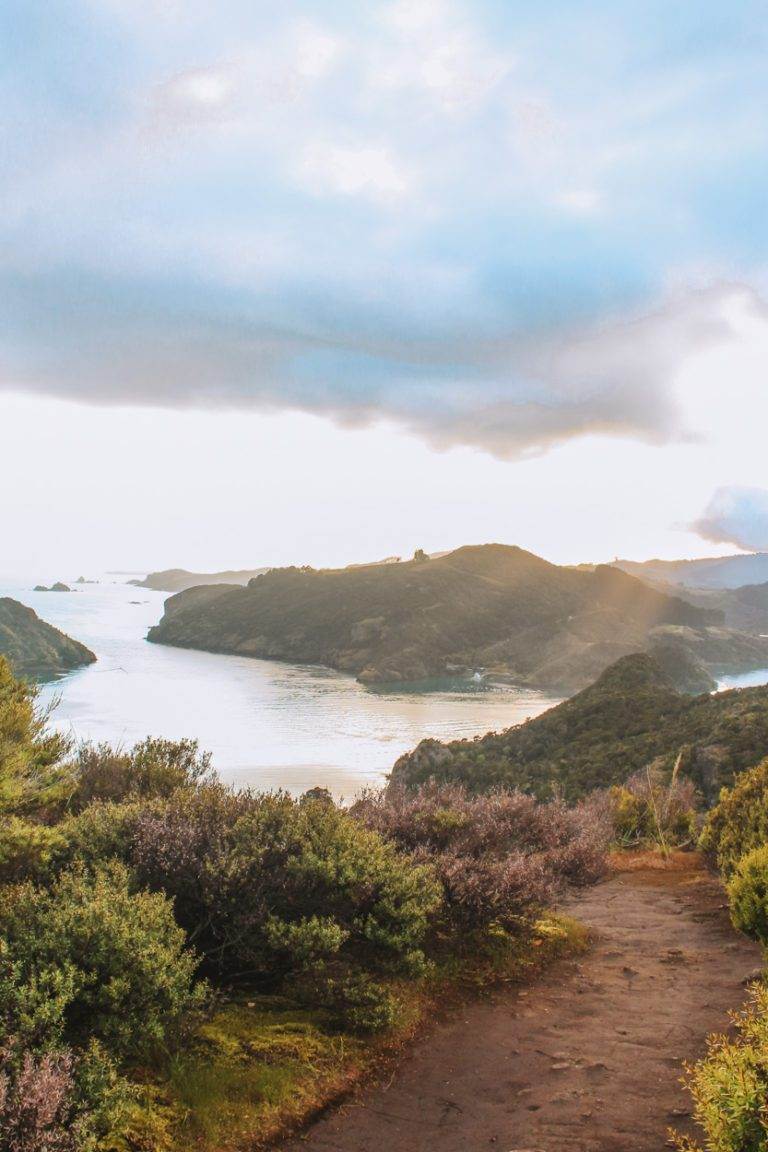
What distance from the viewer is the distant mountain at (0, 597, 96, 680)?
94.9 metres

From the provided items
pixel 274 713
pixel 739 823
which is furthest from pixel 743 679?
pixel 739 823

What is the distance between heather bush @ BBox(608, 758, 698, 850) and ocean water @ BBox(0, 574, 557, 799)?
72.4 feet

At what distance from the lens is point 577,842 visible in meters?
10.9

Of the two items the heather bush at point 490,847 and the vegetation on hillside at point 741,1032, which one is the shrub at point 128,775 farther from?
the vegetation on hillside at point 741,1032

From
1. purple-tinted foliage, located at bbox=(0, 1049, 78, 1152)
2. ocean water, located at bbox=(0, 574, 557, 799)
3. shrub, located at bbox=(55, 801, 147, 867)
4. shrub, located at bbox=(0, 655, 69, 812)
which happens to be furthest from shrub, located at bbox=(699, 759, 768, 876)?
ocean water, located at bbox=(0, 574, 557, 799)

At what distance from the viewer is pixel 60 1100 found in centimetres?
435

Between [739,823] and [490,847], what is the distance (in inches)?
181

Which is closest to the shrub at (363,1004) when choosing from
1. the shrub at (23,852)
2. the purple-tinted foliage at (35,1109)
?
the purple-tinted foliage at (35,1109)

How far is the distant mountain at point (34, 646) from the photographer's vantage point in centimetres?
9488

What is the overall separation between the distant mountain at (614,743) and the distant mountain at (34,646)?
64.8 meters

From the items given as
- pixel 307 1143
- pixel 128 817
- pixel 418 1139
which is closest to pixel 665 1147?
pixel 418 1139

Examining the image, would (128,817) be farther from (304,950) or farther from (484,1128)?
(484,1128)

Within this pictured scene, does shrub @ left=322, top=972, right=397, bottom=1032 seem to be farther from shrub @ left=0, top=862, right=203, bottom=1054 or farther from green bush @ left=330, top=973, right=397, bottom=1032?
shrub @ left=0, top=862, right=203, bottom=1054

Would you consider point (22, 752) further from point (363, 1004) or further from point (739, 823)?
point (739, 823)
